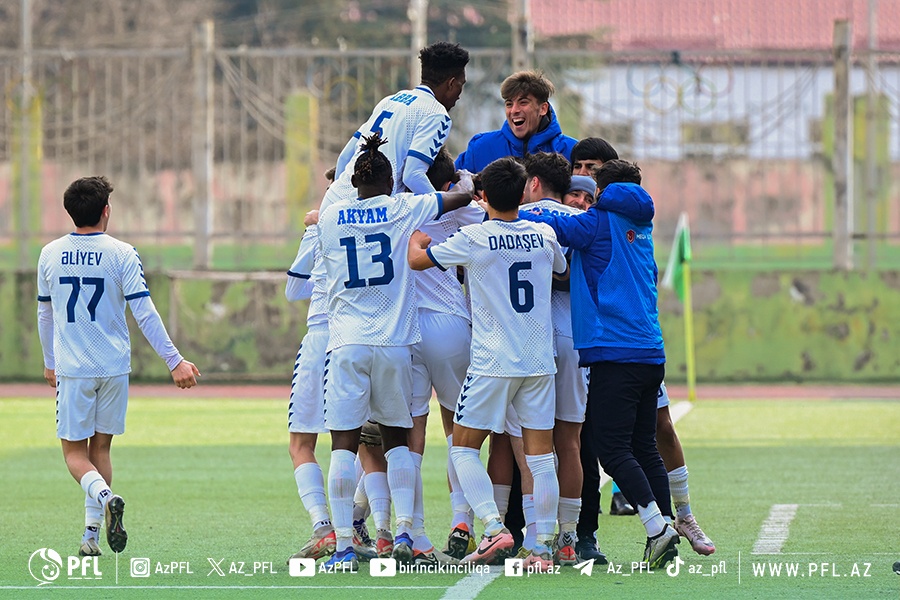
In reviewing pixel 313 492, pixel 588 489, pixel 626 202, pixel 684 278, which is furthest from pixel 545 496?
pixel 684 278

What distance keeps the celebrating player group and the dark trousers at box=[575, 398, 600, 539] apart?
1cm

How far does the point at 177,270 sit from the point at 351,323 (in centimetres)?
1299

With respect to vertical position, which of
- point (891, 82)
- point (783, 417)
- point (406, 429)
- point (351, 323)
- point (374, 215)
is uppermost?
point (891, 82)

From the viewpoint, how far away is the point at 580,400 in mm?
8055

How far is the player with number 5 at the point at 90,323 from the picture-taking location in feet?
27.3

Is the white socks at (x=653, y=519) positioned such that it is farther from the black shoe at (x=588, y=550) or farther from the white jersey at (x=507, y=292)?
the white jersey at (x=507, y=292)

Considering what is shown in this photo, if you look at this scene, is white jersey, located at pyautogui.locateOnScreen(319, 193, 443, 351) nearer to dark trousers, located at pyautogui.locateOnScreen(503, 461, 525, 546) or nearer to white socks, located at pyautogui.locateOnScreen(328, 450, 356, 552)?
white socks, located at pyautogui.locateOnScreen(328, 450, 356, 552)

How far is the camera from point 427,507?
1010 cm

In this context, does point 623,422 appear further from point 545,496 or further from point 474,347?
point 474,347

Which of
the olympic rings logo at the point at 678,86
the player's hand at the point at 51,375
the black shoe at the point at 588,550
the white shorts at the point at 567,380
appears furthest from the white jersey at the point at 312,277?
the olympic rings logo at the point at 678,86

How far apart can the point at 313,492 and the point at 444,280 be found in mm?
1244

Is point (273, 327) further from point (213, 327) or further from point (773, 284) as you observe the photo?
point (773, 284)

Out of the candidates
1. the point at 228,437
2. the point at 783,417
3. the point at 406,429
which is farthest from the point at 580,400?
the point at 783,417

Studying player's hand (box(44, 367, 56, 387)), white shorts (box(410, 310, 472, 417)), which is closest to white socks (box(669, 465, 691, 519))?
white shorts (box(410, 310, 472, 417))
